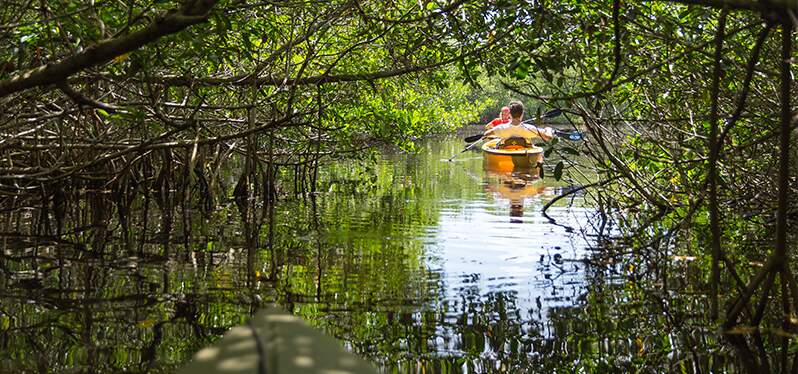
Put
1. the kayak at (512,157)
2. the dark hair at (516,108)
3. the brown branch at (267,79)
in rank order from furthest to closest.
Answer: the kayak at (512,157) < the dark hair at (516,108) < the brown branch at (267,79)

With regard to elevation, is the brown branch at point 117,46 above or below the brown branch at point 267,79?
below

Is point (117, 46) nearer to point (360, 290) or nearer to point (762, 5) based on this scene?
point (762, 5)

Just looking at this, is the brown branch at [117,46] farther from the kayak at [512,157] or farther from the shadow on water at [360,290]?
the kayak at [512,157]

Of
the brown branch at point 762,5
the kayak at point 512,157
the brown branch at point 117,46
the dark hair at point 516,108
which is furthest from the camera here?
the kayak at point 512,157

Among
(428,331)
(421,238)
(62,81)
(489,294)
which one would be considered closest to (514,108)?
(421,238)

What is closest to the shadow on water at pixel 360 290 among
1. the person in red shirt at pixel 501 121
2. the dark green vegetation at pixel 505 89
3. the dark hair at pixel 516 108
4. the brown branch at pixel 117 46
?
the dark green vegetation at pixel 505 89

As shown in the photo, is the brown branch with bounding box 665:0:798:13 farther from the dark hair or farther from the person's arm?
the dark hair

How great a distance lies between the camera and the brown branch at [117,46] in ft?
7.91

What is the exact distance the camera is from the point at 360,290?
444cm

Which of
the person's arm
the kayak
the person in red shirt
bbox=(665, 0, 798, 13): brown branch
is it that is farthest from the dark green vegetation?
the person in red shirt

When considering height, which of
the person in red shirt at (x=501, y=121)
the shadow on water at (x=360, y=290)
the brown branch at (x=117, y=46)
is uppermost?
the person in red shirt at (x=501, y=121)

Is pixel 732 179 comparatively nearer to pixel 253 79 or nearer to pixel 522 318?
pixel 522 318

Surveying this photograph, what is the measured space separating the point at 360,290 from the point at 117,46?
7.31ft

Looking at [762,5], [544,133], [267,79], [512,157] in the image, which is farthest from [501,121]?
[762,5]
